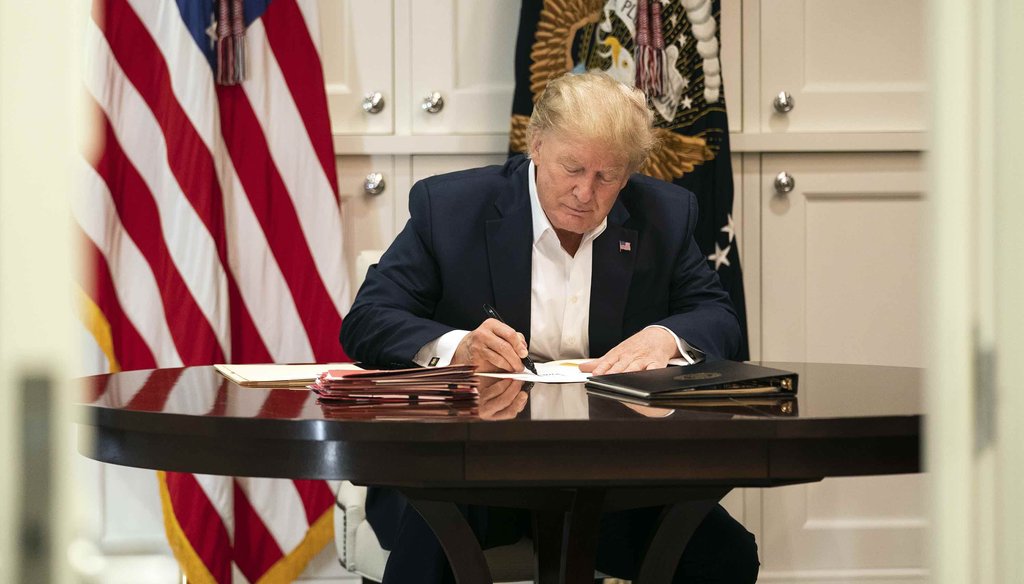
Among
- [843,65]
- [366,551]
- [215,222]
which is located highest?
[843,65]

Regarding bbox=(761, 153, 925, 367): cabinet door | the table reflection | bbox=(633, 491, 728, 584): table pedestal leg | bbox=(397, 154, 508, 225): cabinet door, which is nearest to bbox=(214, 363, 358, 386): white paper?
the table reflection

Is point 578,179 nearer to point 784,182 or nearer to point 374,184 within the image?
point 374,184

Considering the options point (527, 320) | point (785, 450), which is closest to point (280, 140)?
point (527, 320)

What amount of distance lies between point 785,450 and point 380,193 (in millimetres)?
2198

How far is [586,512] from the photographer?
1.59 metres

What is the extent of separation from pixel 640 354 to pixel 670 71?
150cm

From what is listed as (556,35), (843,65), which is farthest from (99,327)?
(843,65)

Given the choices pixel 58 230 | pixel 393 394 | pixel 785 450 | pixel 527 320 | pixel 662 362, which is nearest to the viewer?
pixel 58 230

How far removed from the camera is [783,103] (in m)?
3.40

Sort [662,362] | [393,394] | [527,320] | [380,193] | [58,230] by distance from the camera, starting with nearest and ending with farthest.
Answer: [58,230] < [393,394] < [662,362] < [527,320] < [380,193]

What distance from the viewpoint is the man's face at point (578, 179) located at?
2162 millimetres

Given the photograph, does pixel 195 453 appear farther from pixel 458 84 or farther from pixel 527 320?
pixel 458 84

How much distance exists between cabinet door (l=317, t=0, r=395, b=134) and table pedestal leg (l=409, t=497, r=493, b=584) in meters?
1.92

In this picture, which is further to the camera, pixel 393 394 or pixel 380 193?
pixel 380 193
